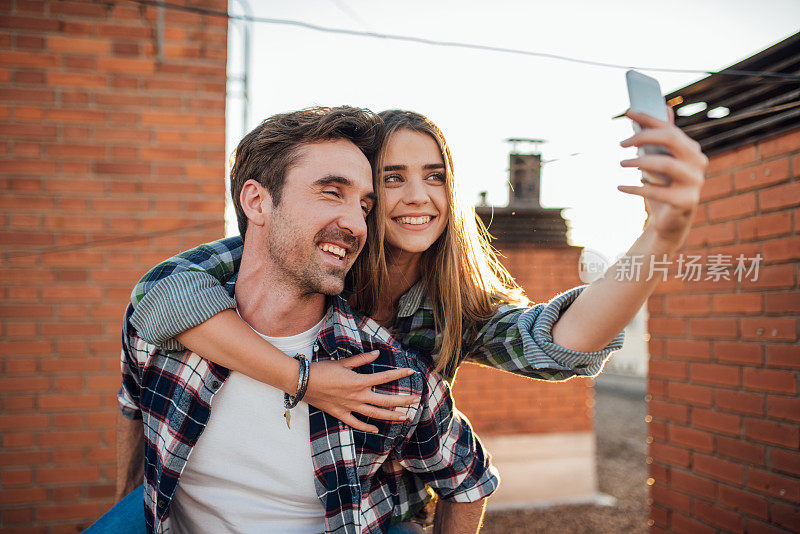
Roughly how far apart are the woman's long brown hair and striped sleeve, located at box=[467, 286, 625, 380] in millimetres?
157

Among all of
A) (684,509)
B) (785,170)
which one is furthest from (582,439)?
(785,170)

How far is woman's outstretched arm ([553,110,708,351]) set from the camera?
980 millimetres

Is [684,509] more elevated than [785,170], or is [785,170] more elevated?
[785,170]

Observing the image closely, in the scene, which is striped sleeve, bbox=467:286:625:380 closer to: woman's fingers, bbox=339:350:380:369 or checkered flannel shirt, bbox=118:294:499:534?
checkered flannel shirt, bbox=118:294:499:534

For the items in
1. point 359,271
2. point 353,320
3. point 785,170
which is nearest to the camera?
point 353,320

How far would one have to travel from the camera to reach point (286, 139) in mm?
1839

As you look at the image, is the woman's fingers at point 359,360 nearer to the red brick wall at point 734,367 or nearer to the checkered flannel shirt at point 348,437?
the checkered flannel shirt at point 348,437

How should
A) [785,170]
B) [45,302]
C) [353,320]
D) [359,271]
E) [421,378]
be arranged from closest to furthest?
[421,378] < [353,320] < [359,271] < [785,170] < [45,302]

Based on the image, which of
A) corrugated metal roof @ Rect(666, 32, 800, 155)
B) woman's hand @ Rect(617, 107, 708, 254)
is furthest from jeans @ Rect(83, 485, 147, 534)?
corrugated metal roof @ Rect(666, 32, 800, 155)

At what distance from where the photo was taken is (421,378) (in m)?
1.70

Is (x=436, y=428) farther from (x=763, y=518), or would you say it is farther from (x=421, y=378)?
(x=763, y=518)

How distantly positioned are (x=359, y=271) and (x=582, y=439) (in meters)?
6.05

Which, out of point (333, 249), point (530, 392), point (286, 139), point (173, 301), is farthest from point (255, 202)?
Result: point (530, 392)

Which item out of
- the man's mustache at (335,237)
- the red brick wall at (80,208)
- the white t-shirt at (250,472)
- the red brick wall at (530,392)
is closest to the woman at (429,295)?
the white t-shirt at (250,472)
